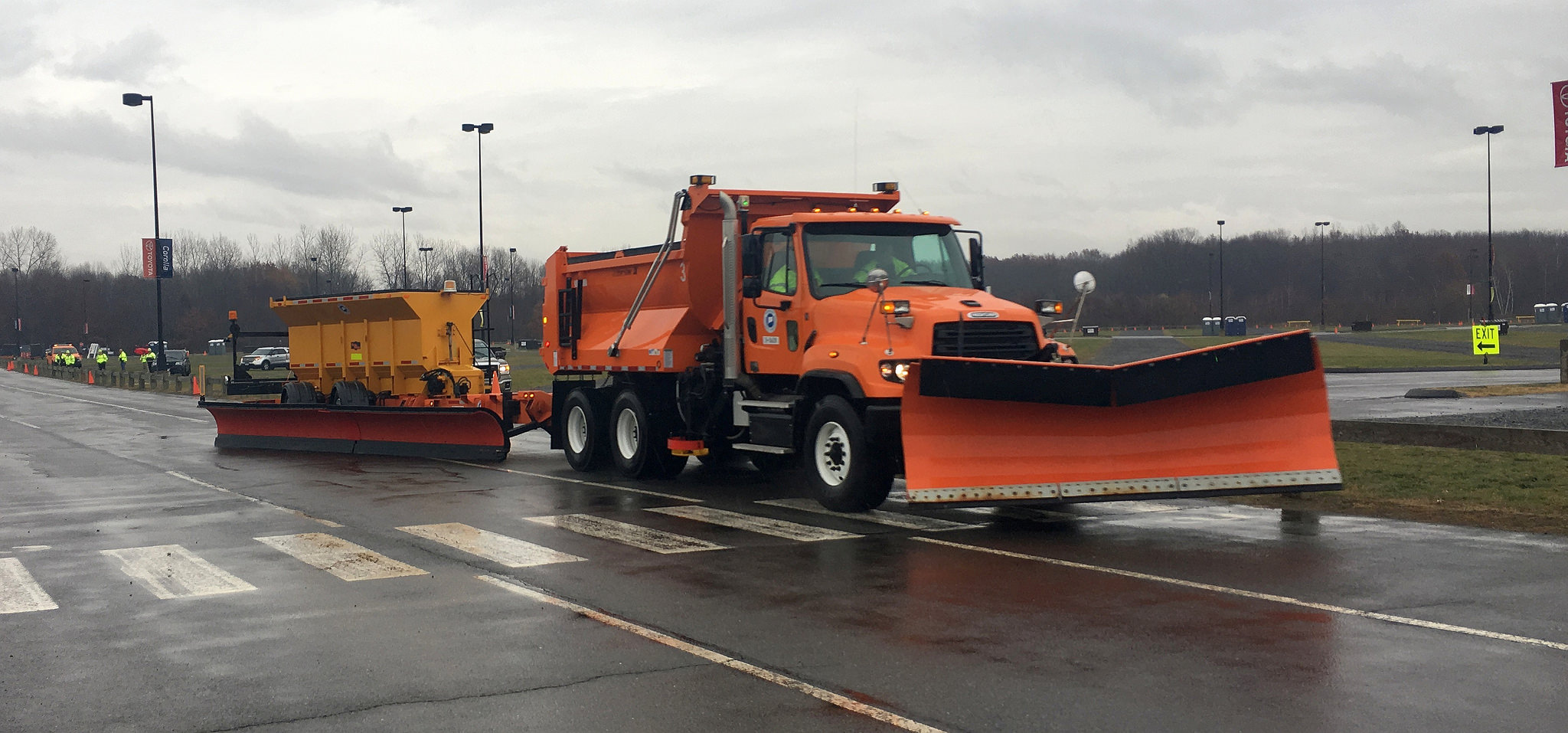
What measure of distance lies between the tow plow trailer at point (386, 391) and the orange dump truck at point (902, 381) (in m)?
3.49

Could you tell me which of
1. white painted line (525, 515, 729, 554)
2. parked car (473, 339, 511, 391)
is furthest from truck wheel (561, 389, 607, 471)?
white painted line (525, 515, 729, 554)

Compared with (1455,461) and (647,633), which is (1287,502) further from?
(647,633)

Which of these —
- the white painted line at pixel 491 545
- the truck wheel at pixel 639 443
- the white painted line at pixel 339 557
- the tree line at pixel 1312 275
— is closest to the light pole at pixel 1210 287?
the tree line at pixel 1312 275

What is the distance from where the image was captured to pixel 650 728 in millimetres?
5480

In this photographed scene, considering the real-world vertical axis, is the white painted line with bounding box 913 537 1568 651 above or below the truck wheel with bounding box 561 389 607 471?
below

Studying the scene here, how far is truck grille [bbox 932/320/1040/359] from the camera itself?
12.0 meters

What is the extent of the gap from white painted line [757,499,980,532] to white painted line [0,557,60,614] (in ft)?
21.3

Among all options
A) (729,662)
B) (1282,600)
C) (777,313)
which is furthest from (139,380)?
(1282,600)

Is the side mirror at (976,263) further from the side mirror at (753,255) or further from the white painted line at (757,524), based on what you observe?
the white painted line at (757,524)

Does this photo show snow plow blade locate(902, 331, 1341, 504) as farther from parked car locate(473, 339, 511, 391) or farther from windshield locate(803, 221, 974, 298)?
parked car locate(473, 339, 511, 391)

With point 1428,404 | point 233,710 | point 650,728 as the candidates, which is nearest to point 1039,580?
point 650,728

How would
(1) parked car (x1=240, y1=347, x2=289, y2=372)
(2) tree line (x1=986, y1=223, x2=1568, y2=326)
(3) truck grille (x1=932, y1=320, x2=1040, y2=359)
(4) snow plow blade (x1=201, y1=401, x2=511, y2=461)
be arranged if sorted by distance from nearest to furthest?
1. (3) truck grille (x1=932, y1=320, x2=1040, y2=359)
2. (4) snow plow blade (x1=201, y1=401, x2=511, y2=461)
3. (1) parked car (x1=240, y1=347, x2=289, y2=372)
4. (2) tree line (x1=986, y1=223, x2=1568, y2=326)

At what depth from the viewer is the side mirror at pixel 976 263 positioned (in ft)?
45.6

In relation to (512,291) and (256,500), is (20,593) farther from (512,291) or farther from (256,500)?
(512,291)
